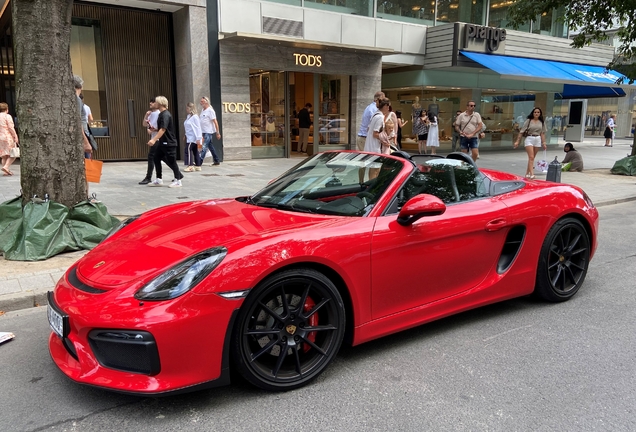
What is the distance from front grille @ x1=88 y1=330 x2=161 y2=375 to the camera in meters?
2.34

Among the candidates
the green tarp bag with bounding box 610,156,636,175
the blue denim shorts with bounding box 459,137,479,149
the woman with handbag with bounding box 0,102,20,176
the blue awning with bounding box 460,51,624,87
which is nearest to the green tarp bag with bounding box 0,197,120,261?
the woman with handbag with bounding box 0,102,20,176

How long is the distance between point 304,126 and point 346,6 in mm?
4295

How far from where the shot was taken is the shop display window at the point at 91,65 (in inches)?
535

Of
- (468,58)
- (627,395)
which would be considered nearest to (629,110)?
(468,58)

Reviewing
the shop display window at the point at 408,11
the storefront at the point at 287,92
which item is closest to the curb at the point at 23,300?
the storefront at the point at 287,92

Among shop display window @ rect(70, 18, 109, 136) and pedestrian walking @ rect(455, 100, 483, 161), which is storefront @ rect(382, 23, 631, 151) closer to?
pedestrian walking @ rect(455, 100, 483, 161)

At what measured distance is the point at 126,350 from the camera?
237 centimetres

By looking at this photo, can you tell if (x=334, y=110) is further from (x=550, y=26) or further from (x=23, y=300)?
(x=23, y=300)

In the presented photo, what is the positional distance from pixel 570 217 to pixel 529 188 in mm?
459

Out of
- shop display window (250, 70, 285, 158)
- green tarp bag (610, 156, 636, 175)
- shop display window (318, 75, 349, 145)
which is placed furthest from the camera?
shop display window (318, 75, 349, 145)

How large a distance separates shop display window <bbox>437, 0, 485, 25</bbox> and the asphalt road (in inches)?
714

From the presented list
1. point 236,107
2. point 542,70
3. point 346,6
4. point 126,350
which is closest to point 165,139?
point 236,107

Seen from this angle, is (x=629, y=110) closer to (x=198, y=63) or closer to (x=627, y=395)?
(x=198, y=63)

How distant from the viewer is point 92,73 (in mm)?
13906
